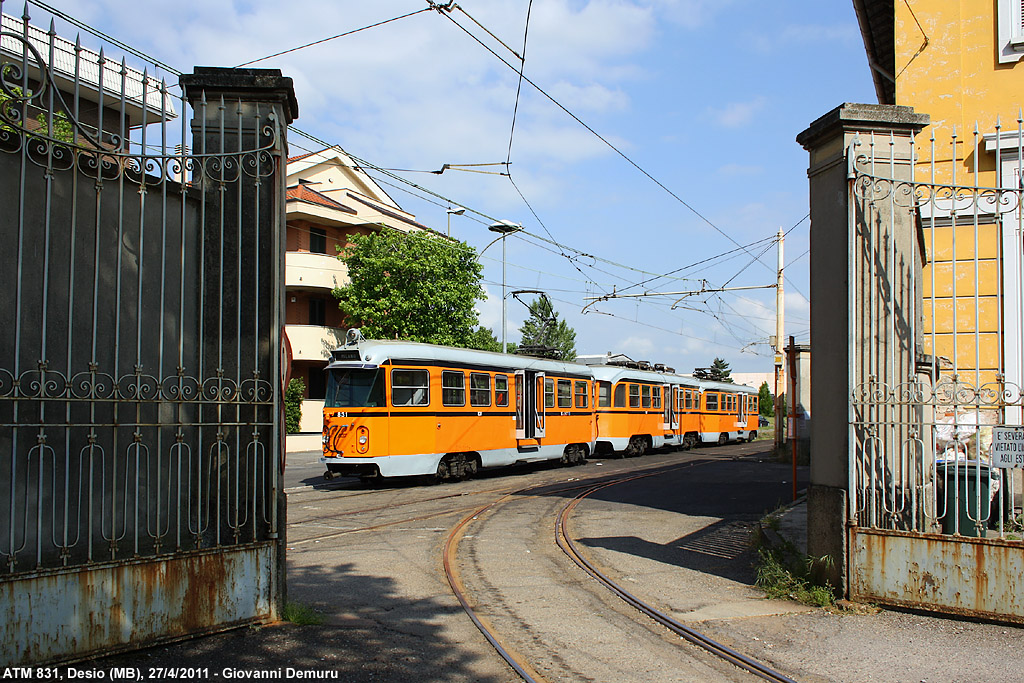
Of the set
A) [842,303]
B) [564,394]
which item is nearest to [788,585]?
[842,303]

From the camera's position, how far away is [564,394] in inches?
872

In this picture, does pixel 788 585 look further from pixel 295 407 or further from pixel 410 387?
pixel 295 407

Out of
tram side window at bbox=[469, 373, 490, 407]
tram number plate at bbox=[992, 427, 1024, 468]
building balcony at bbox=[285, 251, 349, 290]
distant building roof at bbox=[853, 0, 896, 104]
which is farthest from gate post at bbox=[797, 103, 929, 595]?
building balcony at bbox=[285, 251, 349, 290]

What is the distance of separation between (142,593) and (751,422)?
38779mm

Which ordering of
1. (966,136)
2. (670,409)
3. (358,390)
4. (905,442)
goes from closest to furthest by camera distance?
(905,442), (966,136), (358,390), (670,409)

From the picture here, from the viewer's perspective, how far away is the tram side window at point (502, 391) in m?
18.8

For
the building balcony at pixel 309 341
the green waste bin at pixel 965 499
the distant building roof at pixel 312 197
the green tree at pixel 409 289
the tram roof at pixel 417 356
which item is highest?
the distant building roof at pixel 312 197

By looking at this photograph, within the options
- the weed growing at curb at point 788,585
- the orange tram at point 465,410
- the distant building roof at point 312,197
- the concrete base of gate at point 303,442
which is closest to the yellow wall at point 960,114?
the weed growing at curb at point 788,585

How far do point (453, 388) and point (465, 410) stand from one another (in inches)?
29.5

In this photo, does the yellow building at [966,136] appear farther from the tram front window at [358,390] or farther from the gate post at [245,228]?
the tram front window at [358,390]

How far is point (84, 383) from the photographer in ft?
15.8

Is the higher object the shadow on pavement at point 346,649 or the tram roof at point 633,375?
the tram roof at point 633,375

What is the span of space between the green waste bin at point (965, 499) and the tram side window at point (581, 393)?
16.4m

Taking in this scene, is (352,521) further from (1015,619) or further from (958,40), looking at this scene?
(958,40)
